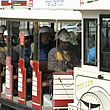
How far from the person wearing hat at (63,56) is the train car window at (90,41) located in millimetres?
1079

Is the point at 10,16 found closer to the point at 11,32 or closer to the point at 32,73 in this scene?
the point at 11,32

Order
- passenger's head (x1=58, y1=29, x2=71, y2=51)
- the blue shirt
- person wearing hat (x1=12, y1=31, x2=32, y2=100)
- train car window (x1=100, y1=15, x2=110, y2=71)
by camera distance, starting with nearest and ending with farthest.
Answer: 1. train car window (x1=100, y1=15, x2=110, y2=71)
2. passenger's head (x1=58, y1=29, x2=71, y2=51)
3. the blue shirt
4. person wearing hat (x1=12, y1=31, x2=32, y2=100)

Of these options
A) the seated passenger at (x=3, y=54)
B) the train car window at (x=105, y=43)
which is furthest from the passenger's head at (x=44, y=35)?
the train car window at (x=105, y=43)

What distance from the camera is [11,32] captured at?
11102mm

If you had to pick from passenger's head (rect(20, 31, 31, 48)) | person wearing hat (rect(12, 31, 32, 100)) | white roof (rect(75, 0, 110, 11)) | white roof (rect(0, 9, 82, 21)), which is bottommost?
person wearing hat (rect(12, 31, 32, 100))

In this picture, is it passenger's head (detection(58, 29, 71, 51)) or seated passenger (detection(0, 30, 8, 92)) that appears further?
seated passenger (detection(0, 30, 8, 92))

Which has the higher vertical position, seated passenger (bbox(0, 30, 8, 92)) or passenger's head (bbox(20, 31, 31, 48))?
passenger's head (bbox(20, 31, 31, 48))

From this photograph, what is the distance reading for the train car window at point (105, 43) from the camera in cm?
766

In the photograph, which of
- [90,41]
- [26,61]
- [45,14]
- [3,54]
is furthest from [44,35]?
[90,41]

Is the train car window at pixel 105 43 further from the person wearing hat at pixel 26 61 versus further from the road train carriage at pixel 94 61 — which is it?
the person wearing hat at pixel 26 61

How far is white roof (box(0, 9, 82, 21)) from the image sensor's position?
9.29 metres

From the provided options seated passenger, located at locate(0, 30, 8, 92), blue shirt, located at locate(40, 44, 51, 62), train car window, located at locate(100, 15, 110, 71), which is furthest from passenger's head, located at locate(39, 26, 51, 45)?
train car window, located at locate(100, 15, 110, 71)

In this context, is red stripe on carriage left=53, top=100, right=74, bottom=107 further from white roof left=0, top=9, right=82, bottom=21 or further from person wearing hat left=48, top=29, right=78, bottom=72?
white roof left=0, top=9, right=82, bottom=21

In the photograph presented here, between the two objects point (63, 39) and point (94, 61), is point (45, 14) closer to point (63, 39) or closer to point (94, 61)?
point (63, 39)
